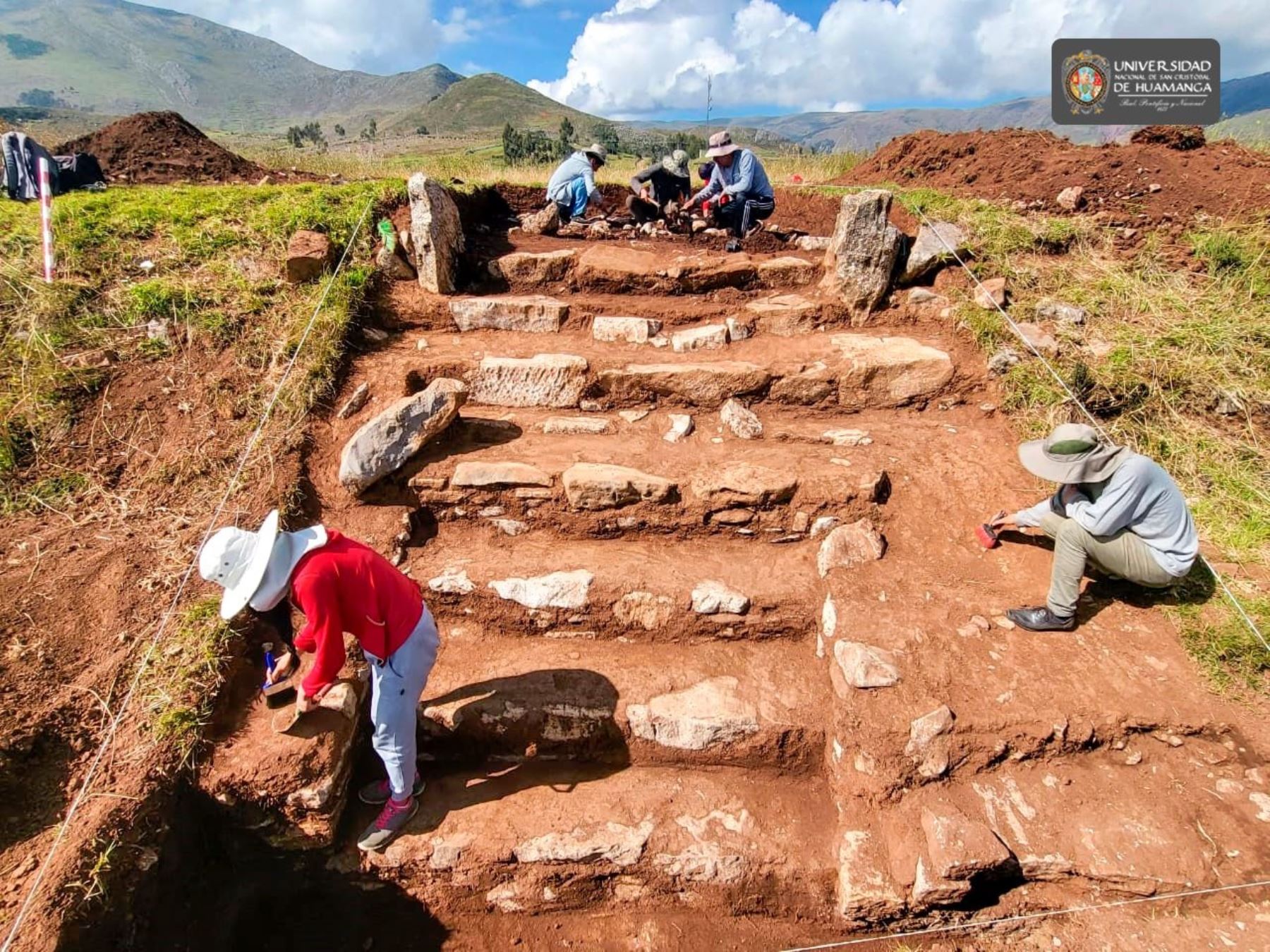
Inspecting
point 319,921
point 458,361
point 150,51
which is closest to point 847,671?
point 319,921

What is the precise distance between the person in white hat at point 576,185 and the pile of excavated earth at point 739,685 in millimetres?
3549

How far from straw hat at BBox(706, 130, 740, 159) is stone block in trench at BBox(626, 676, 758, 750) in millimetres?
6223

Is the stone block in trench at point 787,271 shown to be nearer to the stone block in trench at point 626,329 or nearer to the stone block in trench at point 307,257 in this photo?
the stone block in trench at point 626,329

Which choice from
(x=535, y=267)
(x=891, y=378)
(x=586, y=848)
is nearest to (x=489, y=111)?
(x=535, y=267)

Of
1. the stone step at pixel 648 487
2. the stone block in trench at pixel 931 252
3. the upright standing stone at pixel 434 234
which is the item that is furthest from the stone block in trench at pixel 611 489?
the stone block in trench at pixel 931 252

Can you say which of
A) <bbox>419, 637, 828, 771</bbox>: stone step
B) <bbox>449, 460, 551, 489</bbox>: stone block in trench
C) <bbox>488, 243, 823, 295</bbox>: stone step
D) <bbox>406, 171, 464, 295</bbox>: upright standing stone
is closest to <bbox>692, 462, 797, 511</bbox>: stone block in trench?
<bbox>419, 637, 828, 771</bbox>: stone step

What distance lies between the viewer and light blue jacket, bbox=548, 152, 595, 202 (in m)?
7.75

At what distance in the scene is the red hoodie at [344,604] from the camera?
260 cm

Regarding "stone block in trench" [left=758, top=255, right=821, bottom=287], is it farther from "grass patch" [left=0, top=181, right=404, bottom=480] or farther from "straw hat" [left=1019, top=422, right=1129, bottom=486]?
"grass patch" [left=0, top=181, right=404, bottom=480]

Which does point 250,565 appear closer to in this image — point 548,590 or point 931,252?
point 548,590

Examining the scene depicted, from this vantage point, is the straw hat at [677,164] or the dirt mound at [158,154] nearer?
the dirt mound at [158,154]

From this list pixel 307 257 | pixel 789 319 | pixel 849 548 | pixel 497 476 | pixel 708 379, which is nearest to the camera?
pixel 849 548

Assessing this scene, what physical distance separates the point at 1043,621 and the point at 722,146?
6179mm

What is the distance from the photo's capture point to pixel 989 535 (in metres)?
4.08
